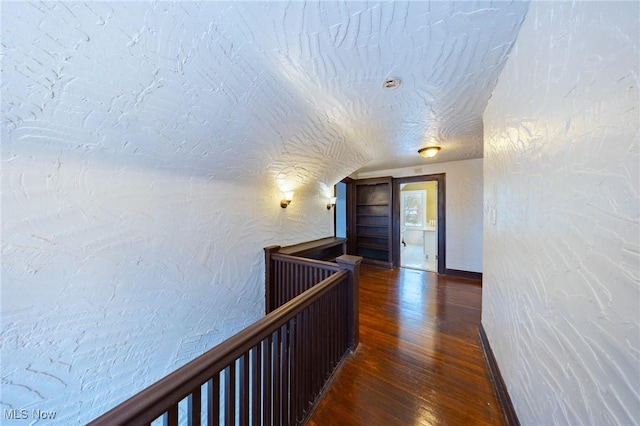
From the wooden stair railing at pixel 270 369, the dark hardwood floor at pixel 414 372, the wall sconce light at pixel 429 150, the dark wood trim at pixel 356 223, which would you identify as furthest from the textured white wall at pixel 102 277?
the dark wood trim at pixel 356 223

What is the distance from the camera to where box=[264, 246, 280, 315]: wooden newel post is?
2.66m

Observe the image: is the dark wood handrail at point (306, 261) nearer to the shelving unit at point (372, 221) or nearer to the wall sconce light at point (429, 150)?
the wall sconce light at point (429, 150)

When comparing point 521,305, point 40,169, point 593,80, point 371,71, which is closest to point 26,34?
point 40,169

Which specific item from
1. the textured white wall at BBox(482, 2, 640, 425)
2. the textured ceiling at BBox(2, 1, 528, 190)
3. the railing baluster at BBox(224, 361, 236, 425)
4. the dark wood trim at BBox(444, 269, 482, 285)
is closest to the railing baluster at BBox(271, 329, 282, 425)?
the railing baluster at BBox(224, 361, 236, 425)

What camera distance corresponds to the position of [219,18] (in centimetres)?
104

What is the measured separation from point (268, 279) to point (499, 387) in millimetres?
2250

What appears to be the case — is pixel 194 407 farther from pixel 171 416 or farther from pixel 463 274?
pixel 463 274

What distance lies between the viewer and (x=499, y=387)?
4.63 feet

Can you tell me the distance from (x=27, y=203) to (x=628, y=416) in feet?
8.08

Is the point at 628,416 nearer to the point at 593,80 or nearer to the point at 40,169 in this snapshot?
the point at 593,80

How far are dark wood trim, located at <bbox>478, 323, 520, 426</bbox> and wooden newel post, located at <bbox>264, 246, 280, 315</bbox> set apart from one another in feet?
7.13

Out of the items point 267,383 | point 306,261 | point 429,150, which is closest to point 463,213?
point 429,150

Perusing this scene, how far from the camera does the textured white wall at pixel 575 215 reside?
498 millimetres

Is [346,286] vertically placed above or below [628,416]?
below
